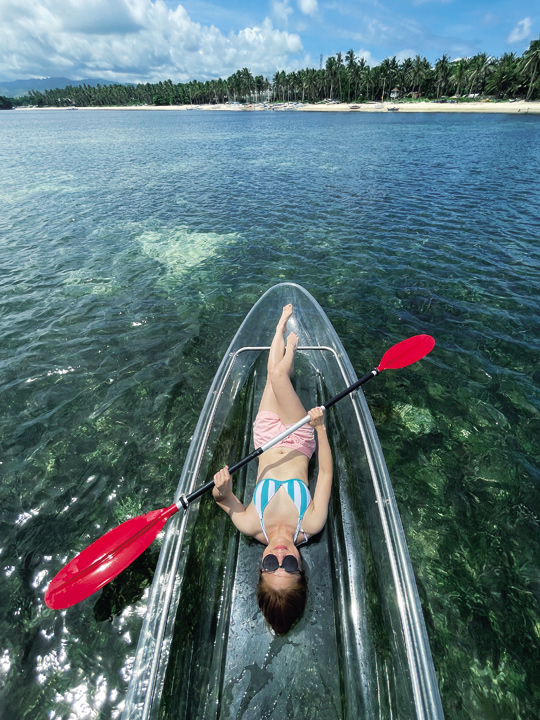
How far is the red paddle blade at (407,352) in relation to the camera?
698 centimetres

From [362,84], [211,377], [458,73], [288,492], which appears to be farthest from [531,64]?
[288,492]

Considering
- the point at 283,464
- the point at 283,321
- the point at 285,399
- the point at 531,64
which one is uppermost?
the point at 531,64

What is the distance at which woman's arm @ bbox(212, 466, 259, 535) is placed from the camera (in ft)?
14.0

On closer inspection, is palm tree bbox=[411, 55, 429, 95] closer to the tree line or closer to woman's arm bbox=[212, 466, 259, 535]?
the tree line

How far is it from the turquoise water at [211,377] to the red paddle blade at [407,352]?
830 millimetres

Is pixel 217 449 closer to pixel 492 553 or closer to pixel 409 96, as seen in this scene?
pixel 492 553

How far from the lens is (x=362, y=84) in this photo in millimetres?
121812

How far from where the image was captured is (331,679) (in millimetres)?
3812

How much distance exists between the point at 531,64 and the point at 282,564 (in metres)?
118

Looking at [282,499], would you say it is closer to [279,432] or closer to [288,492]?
[288,492]

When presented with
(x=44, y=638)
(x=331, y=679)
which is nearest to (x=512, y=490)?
(x=331, y=679)

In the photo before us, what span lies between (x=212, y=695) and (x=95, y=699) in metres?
1.28

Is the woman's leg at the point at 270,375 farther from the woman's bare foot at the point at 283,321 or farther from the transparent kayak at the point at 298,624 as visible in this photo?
the transparent kayak at the point at 298,624

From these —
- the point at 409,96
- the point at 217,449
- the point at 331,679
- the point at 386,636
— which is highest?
the point at 409,96
